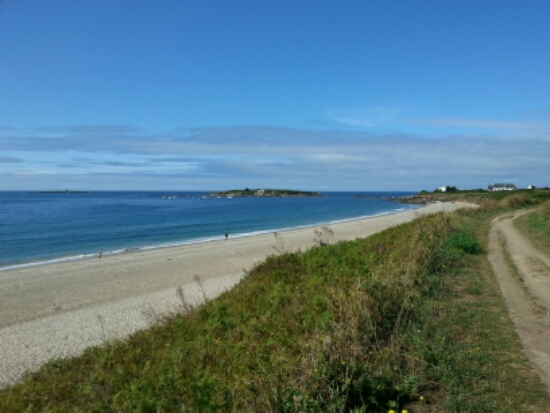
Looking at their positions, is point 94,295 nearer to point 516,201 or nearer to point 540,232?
point 540,232

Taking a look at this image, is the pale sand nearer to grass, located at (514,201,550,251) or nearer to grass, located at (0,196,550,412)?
grass, located at (0,196,550,412)

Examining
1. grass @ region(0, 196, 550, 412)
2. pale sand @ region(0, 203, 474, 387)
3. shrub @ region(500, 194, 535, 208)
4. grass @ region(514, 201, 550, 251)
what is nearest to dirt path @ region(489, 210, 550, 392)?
grass @ region(0, 196, 550, 412)

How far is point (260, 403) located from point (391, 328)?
277 centimetres

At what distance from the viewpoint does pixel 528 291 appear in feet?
29.2

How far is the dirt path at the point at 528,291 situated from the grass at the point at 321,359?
0.69ft

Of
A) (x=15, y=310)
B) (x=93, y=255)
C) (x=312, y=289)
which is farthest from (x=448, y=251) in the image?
(x=93, y=255)

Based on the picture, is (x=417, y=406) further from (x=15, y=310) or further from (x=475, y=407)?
(x=15, y=310)

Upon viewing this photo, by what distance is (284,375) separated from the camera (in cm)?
453

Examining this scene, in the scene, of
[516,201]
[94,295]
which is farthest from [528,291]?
[516,201]

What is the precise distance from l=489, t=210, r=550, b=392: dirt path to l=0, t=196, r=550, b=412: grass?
8.3 inches

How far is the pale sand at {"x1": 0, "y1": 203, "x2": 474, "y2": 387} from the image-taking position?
11.0m

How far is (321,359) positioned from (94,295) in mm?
14753

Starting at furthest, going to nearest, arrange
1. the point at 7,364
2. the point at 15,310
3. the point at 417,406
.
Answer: the point at 15,310, the point at 7,364, the point at 417,406

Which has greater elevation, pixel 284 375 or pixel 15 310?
pixel 284 375
